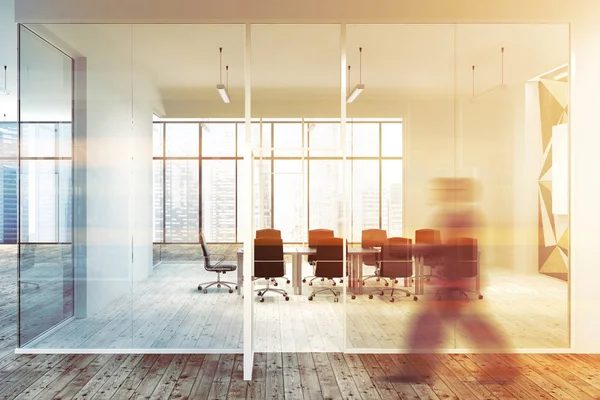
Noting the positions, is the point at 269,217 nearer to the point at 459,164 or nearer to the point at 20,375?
the point at 459,164

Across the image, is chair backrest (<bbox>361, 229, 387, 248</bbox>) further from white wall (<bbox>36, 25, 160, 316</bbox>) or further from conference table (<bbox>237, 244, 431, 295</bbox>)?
white wall (<bbox>36, 25, 160, 316</bbox>)

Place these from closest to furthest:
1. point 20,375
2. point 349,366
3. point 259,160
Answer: point 20,375 → point 349,366 → point 259,160

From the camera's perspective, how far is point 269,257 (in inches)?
182

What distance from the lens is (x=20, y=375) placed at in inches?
157

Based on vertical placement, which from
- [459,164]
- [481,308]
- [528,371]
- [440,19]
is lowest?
[528,371]

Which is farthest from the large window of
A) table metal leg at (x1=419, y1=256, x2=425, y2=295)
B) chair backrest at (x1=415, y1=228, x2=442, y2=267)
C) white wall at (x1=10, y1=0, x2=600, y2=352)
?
white wall at (x1=10, y1=0, x2=600, y2=352)

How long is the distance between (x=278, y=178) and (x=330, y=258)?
98 centimetres

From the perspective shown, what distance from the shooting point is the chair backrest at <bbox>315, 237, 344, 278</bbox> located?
15.3 ft

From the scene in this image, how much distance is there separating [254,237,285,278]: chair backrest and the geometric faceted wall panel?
266 centimetres

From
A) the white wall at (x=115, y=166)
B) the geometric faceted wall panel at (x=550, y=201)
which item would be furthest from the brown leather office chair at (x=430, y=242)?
the white wall at (x=115, y=166)

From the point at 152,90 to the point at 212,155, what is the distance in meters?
0.90

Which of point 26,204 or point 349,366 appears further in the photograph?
point 26,204

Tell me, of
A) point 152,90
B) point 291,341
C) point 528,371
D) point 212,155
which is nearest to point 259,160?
point 212,155

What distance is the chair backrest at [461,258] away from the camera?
13.5 feet
